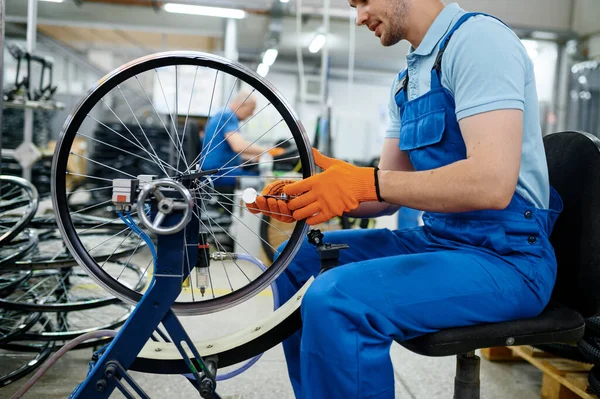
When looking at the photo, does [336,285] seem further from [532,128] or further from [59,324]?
[59,324]

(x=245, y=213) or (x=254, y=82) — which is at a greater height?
(x=254, y=82)

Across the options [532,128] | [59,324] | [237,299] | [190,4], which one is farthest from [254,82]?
[190,4]

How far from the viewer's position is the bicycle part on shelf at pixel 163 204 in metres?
0.96

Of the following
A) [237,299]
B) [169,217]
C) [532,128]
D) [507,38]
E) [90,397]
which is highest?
[507,38]

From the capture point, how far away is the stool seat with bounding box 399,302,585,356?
983mm

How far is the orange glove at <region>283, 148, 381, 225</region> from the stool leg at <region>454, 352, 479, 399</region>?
45cm

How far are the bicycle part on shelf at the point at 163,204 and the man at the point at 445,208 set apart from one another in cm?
22

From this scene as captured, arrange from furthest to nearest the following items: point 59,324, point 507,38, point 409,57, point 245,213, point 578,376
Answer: point 245,213 → point 59,324 → point 578,376 → point 409,57 → point 507,38

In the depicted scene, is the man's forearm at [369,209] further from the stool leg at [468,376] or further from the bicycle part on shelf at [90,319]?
the bicycle part on shelf at [90,319]

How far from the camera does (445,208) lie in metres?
1.00

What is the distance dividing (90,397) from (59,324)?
1318 millimetres

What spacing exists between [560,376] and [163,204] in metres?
1.46

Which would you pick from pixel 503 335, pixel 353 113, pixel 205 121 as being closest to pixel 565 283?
pixel 503 335

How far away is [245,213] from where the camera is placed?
3.82 metres
